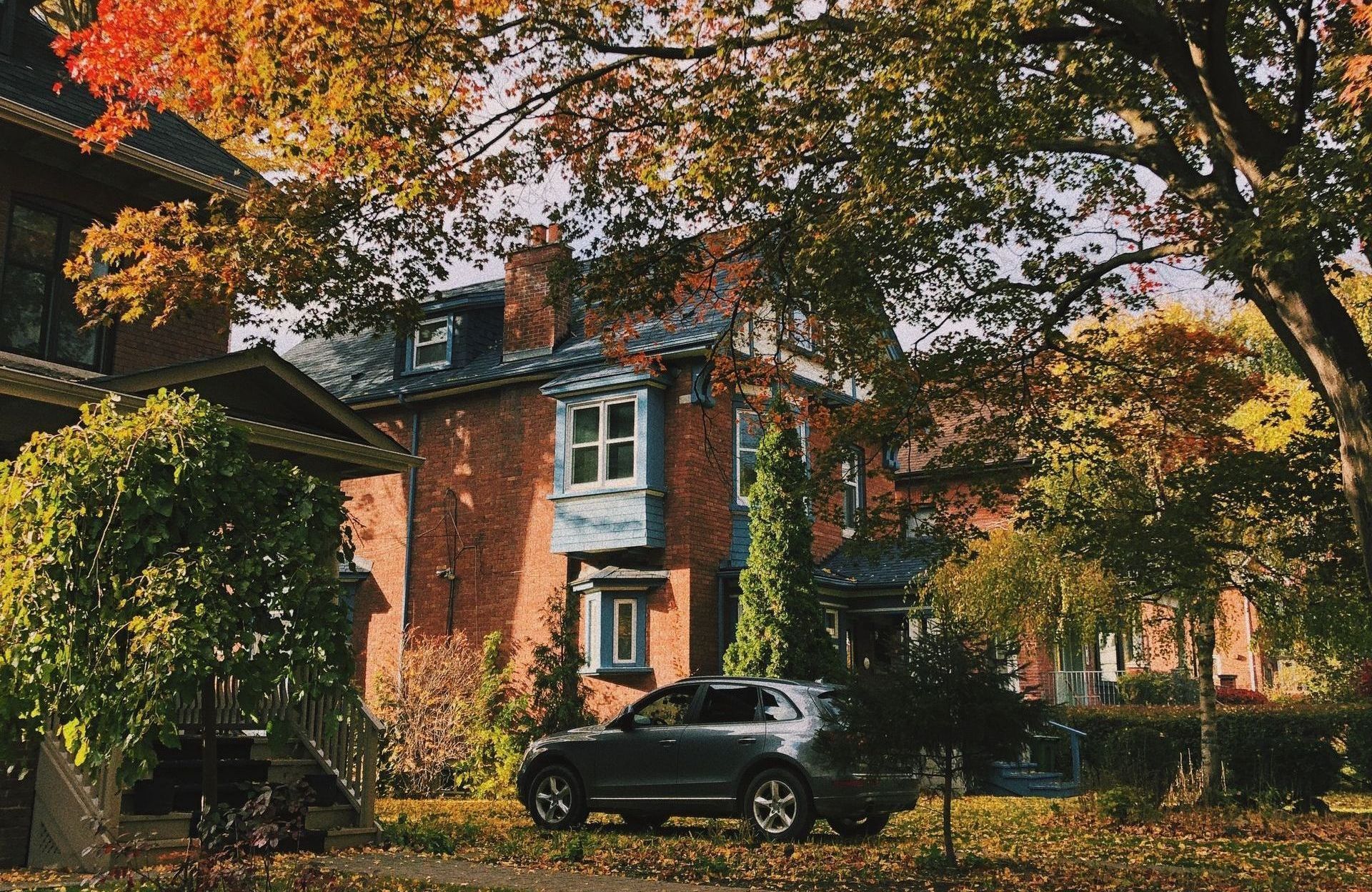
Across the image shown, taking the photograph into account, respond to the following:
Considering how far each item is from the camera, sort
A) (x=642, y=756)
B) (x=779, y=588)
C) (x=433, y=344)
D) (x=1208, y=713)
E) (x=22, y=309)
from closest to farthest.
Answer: (x=22, y=309) < (x=642, y=756) < (x=1208, y=713) < (x=779, y=588) < (x=433, y=344)

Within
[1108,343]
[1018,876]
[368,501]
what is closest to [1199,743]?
[1108,343]

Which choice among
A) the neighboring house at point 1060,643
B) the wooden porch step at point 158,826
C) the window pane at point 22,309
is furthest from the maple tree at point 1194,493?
the window pane at point 22,309

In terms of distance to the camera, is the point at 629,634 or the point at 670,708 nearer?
the point at 670,708

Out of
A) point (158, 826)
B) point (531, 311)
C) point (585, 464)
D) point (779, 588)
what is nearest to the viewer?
point (158, 826)

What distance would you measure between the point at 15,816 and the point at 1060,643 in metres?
18.1

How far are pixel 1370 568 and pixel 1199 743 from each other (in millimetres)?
10632

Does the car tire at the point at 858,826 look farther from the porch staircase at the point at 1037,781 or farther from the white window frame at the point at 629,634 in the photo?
the white window frame at the point at 629,634

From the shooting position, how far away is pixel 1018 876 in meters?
11.4

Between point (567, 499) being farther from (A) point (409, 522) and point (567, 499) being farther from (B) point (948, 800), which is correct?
(B) point (948, 800)

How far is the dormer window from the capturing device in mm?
23922

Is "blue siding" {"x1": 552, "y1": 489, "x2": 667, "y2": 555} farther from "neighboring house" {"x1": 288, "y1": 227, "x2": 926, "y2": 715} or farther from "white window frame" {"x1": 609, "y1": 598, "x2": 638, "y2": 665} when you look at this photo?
"white window frame" {"x1": 609, "y1": 598, "x2": 638, "y2": 665}

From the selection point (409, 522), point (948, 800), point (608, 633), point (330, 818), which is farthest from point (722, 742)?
point (409, 522)

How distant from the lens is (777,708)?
14148 millimetres

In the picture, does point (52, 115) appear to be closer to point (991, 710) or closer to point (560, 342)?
point (991, 710)
